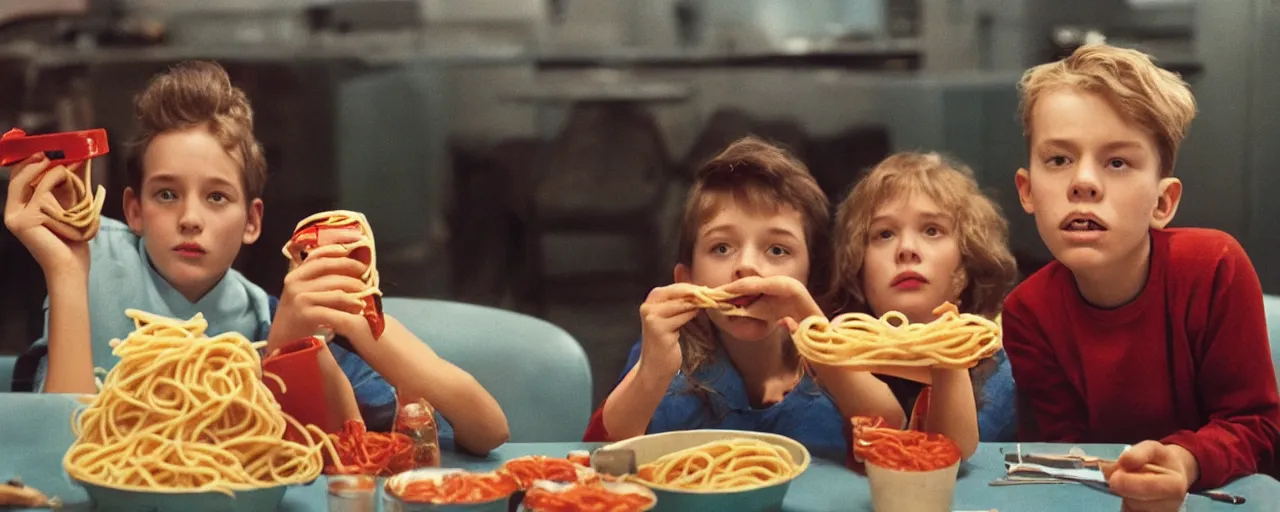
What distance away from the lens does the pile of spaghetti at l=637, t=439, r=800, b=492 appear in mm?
1705

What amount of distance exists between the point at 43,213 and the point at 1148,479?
1792 millimetres

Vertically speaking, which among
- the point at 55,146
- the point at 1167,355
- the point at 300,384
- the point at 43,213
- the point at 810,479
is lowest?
the point at 810,479

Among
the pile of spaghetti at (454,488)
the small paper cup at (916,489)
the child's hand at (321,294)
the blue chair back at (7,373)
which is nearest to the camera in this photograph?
the pile of spaghetti at (454,488)

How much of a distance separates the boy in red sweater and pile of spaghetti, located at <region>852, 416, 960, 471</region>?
1.38ft

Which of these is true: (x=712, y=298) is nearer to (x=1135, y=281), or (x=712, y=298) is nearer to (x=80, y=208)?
(x=1135, y=281)

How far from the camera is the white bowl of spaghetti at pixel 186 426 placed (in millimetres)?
1650

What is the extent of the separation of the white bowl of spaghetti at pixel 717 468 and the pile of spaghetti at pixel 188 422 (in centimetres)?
48

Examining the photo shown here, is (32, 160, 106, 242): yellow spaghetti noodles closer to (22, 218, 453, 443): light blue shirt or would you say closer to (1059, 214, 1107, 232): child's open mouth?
(22, 218, 453, 443): light blue shirt

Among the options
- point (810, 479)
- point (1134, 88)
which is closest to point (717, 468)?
point (810, 479)

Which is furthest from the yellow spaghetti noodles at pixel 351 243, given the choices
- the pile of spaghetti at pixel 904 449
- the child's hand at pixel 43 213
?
the pile of spaghetti at pixel 904 449

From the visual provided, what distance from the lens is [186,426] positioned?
1.72 metres

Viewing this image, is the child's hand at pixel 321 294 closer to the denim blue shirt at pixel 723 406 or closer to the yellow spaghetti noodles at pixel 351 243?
the yellow spaghetti noodles at pixel 351 243

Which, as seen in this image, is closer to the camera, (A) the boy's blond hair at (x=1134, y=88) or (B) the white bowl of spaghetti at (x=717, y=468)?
(B) the white bowl of spaghetti at (x=717, y=468)

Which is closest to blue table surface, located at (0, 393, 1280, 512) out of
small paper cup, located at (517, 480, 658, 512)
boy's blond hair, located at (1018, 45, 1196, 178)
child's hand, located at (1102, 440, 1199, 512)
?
child's hand, located at (1102, 440, 1199, 512)
